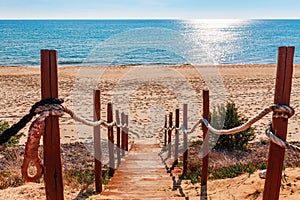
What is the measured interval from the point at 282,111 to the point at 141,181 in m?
2.97

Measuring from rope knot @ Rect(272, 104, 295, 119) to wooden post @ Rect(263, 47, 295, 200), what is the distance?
0.09 ft

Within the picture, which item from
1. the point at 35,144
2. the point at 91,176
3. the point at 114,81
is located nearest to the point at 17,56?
the point at 114,81

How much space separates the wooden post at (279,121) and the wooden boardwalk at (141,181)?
181 cm

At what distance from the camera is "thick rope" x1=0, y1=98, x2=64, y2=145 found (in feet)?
6.25

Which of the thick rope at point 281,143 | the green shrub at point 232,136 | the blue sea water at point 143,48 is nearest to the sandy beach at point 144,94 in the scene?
the green shrub at point 232,136

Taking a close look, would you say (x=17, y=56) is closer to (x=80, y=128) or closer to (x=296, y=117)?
(x=80, y=128)

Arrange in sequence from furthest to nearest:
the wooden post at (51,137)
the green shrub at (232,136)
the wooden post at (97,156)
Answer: the green shrub at (232,136), the wooden post at (97,156), the wooden post at (51,137)

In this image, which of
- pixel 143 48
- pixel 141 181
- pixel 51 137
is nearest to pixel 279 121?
pixel 51 137

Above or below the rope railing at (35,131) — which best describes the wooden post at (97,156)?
below

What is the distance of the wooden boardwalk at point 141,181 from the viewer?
380 cm

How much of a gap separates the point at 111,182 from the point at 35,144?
2730 millimetres

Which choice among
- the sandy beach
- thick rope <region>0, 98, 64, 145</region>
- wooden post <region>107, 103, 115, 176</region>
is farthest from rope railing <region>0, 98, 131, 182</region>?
the sandy beach

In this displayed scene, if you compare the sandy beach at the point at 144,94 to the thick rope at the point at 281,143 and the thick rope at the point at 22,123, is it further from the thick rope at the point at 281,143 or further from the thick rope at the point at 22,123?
the thick rope at the point at 281,143

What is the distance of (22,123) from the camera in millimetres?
1960
